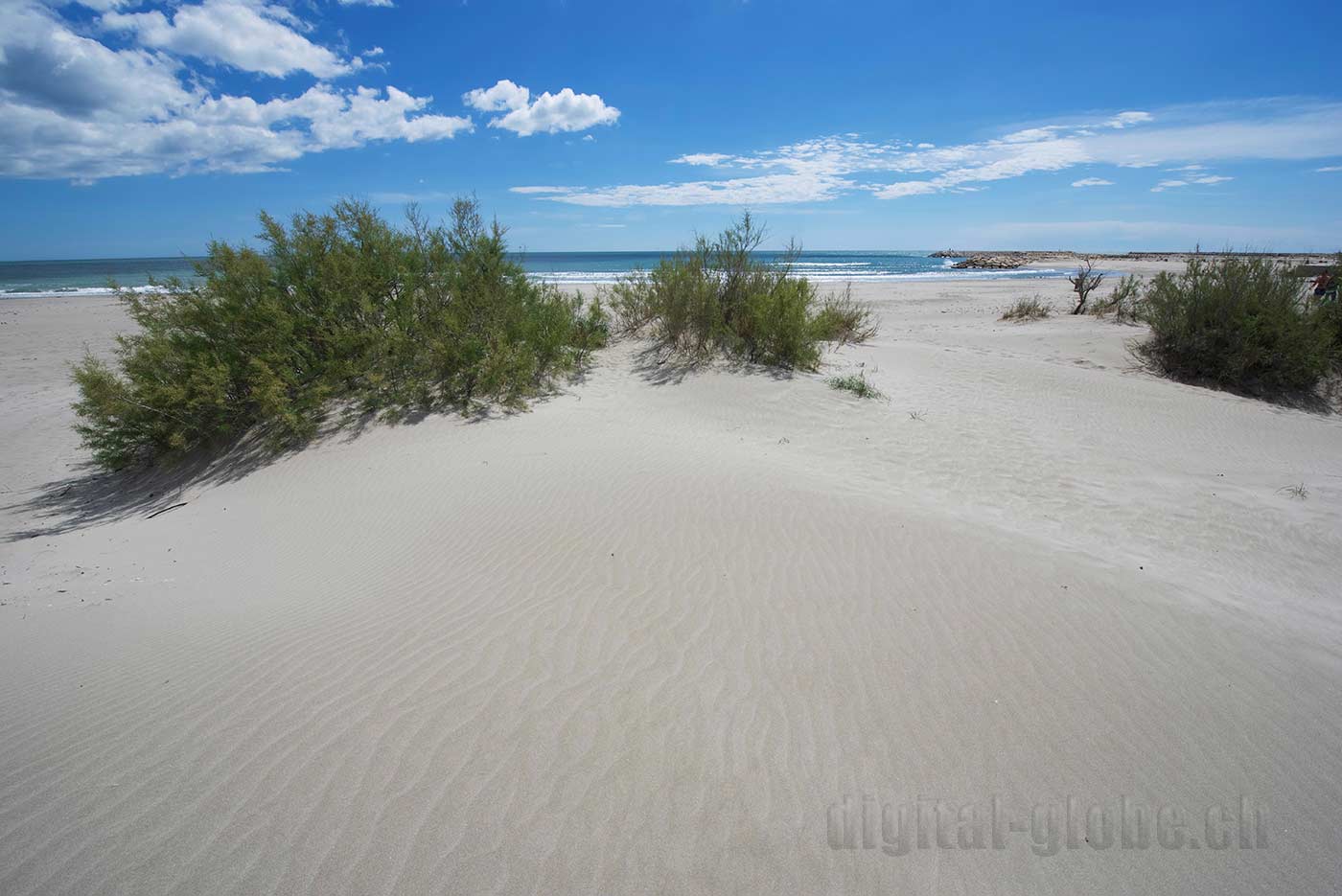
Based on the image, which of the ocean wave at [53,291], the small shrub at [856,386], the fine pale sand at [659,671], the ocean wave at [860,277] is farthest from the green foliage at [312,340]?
the ocean wave at [53,291]

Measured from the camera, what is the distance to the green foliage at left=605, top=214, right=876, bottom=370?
10.6 m

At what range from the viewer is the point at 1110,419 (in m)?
9.33

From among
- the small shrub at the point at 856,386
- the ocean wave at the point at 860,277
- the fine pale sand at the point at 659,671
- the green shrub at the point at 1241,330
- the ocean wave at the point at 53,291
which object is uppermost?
the ocean wave at the point at 860,277

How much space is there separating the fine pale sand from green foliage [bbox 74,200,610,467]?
116cm

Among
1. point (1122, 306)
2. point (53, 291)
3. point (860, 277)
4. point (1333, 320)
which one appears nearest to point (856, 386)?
point (1333, 320)

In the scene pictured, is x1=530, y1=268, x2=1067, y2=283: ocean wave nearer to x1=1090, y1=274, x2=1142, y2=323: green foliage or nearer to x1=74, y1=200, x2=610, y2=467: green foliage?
x1=1090, y1=274, x2=1142, y2=323: green foliage

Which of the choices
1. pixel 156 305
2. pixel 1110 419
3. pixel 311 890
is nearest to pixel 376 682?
pixel 311 890

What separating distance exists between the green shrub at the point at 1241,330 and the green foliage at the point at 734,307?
24.4ft

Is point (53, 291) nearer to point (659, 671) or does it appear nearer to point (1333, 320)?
point (659, 671)

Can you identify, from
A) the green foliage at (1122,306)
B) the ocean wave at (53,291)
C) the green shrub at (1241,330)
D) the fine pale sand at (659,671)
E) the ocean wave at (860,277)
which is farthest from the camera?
the ocean wave at (860,277)

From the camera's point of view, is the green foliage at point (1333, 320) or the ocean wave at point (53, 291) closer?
the green foliage at point (1333, 320)

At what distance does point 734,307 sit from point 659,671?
942cm

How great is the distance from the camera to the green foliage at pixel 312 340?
7695 millimetres

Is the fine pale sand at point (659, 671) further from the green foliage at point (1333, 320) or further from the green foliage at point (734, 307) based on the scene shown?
the green foliage at point (1333, 320)
